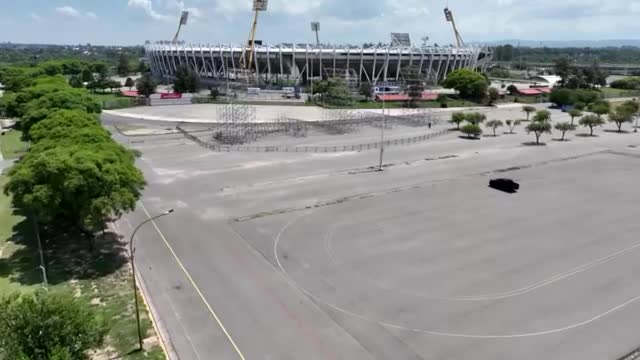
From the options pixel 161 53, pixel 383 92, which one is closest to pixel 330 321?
pixel 383 92

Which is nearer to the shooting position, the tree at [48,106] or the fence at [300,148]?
the tree at [48,106]

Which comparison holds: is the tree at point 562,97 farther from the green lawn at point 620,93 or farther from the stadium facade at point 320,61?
the stadium facade at point 320,61

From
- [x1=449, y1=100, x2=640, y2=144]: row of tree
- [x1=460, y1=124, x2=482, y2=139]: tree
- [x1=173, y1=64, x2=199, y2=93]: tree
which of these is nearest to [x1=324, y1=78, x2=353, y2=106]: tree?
[x1=449, y1=100, x2=640, y2=144]: row of tree

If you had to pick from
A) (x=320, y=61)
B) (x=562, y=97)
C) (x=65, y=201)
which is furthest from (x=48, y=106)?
(x=562, y=97)

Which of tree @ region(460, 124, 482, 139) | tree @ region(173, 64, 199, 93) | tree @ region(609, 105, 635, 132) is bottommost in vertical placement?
tree @ region(460, 124, 482, 139)

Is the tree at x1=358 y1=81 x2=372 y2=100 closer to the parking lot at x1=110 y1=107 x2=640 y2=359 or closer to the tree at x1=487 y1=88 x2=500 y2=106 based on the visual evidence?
the tree at x1=487 y1=88 x2=500 y2=106

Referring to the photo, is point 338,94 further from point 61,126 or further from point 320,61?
point 61,126

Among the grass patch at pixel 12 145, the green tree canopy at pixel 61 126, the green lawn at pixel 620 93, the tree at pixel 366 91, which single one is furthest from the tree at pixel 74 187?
the green lawn at pixel 620 93

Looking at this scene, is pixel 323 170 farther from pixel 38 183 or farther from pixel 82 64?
pixel 82 64
